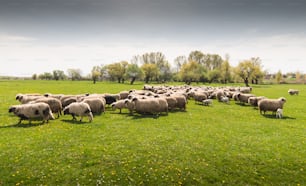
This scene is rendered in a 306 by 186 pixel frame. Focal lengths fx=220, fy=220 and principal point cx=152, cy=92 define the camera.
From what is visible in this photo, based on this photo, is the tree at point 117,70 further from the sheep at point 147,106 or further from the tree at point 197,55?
the sheep at point 147,106

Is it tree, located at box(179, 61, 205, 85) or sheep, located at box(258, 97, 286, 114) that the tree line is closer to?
tree, located at box(179, 61, 205, 85)

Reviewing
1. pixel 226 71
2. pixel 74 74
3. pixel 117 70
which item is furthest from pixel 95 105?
pixel 74 74

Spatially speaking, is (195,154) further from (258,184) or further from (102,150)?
(102,150)

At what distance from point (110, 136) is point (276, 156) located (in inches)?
406

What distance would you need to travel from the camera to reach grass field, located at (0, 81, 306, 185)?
32.1 ft

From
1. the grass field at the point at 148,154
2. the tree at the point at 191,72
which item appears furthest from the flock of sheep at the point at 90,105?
the tree at the point at 191,72

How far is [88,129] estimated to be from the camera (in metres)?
16.9

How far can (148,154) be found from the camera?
12.2 meters

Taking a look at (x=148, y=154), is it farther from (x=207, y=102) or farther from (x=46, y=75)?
(x=46, y=75)

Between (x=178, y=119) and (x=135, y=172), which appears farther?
(x=178, y=119)

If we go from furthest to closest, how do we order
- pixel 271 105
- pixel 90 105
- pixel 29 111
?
pixel 271 105 < pixel 90 105 < pixel 29 111

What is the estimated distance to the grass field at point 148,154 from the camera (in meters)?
9.80

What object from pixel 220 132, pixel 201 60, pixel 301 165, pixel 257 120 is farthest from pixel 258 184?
pixel 201 60

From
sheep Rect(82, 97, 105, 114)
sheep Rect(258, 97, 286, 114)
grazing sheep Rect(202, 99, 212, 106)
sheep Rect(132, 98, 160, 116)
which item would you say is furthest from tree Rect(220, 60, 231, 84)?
sheep Rect(82, 97, 105, 114)
